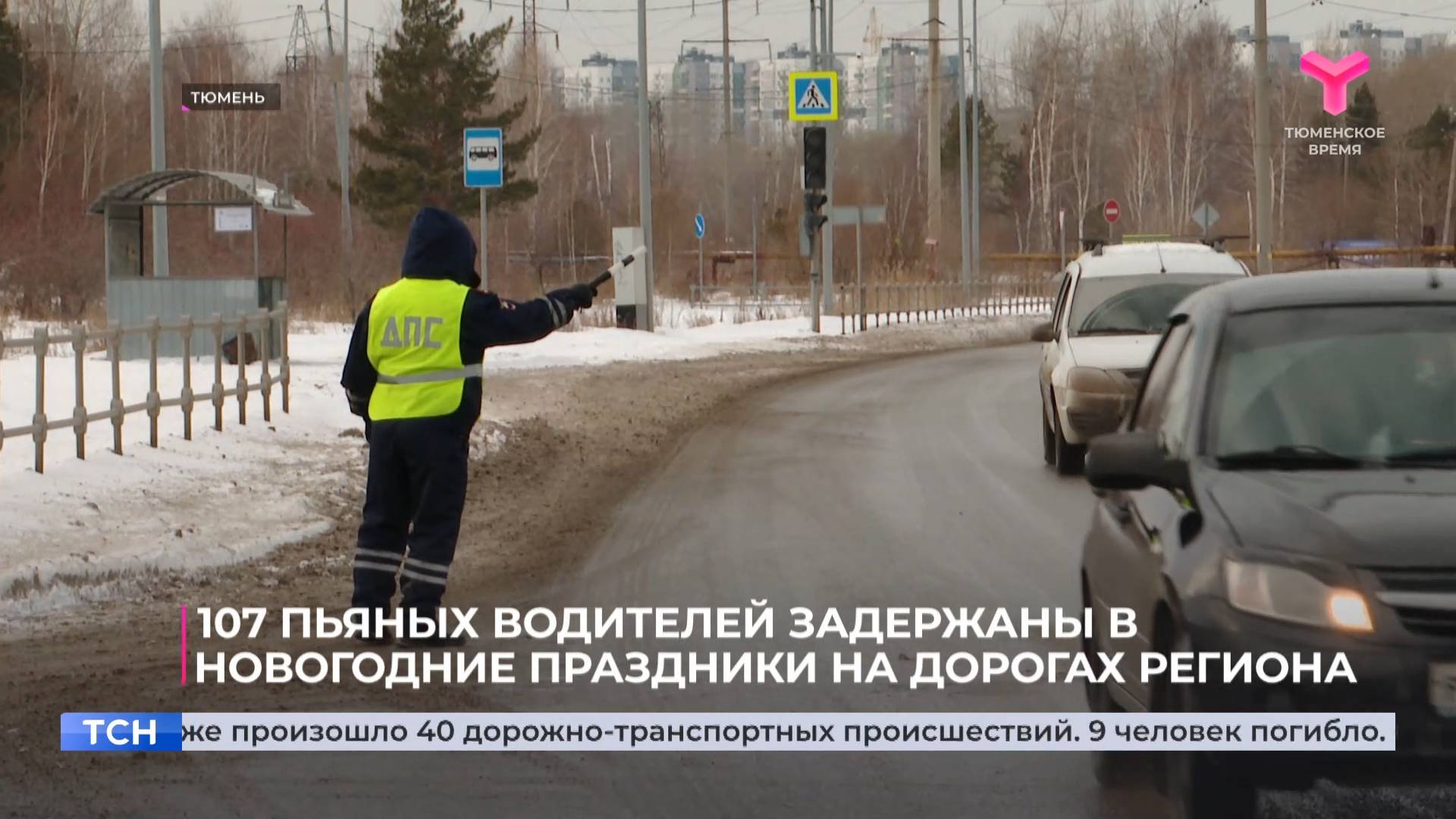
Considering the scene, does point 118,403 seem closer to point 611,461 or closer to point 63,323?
point 611,461

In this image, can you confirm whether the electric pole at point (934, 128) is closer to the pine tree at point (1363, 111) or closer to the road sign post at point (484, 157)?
the road sign post at point (484, 157)

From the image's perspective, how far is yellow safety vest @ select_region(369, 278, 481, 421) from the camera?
8.62m

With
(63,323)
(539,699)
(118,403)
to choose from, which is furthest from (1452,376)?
(63,323)

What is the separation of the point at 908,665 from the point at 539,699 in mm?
1433

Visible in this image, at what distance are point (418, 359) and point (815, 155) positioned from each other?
2937cm

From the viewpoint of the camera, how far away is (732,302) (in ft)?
197

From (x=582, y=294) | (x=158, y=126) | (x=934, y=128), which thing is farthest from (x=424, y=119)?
(x=582, y=294)

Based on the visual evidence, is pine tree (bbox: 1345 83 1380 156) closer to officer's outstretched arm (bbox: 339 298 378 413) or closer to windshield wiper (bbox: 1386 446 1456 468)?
officer's outstretched arm (bbox: 339 298 378 413)

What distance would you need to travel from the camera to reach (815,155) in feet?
123

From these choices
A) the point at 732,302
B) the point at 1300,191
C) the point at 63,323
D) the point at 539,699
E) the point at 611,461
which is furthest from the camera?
the point at 1300,191

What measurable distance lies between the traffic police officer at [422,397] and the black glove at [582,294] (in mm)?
181

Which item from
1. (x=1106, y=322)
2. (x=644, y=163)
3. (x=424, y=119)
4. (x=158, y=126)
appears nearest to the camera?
(x=1106, y=322)

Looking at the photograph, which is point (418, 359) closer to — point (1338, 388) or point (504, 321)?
point (504, 321)

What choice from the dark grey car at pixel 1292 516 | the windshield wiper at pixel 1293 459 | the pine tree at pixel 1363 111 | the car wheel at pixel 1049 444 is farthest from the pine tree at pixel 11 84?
the windshield wiper at pixel 1293 459
